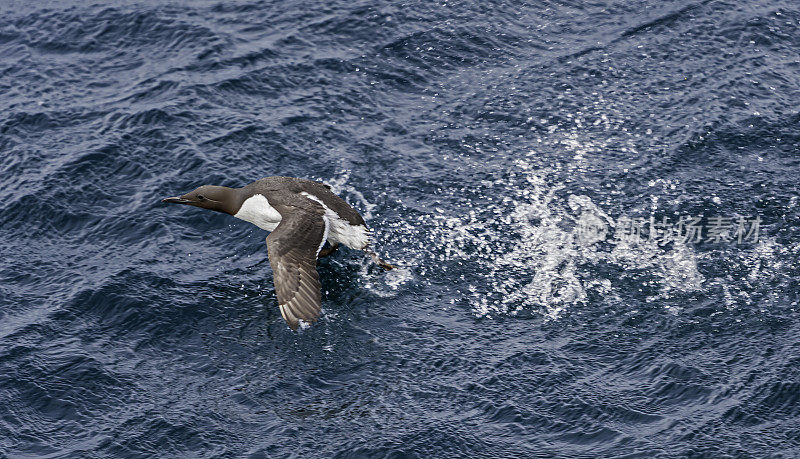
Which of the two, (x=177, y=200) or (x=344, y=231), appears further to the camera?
(x=177, y=200)

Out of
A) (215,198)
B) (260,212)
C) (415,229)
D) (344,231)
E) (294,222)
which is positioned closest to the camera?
(294,222)

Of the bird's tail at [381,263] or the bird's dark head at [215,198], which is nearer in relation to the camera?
the bird's tail at [381,263]

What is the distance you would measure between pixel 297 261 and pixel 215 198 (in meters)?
2.23

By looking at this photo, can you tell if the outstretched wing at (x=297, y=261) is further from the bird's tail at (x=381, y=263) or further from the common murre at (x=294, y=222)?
the bird's tail at (x=381, y=263)

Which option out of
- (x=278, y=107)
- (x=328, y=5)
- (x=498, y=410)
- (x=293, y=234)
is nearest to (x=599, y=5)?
(x=328, y=5)

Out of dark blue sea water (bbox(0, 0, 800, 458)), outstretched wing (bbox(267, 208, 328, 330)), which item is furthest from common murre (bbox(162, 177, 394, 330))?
dark blue sea water (bbox(0, 0, 800, 458))

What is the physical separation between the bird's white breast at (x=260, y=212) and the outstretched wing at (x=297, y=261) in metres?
0.37

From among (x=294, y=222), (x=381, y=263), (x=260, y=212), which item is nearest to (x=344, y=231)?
(x=381, y=263)

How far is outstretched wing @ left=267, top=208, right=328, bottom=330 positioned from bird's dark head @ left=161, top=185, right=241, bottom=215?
106cm

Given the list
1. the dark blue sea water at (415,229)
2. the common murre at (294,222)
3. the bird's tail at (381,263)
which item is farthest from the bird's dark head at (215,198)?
the bird's tail at (381,263)

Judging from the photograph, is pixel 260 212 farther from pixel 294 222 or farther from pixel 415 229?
pixel 415 229

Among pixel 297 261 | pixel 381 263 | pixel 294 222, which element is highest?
pixel 294 222

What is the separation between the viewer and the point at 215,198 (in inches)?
560

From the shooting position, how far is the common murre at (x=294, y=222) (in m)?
12.4
